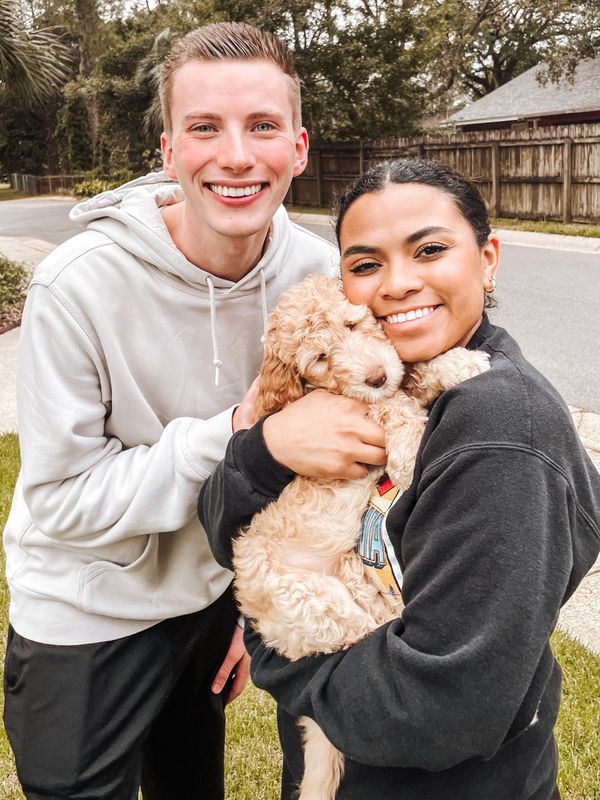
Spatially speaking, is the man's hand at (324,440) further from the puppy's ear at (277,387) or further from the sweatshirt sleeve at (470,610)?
the sweatshirt sleeve at (470,610)

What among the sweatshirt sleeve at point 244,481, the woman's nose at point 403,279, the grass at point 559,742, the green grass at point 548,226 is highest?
the woman's nose at point 403,279

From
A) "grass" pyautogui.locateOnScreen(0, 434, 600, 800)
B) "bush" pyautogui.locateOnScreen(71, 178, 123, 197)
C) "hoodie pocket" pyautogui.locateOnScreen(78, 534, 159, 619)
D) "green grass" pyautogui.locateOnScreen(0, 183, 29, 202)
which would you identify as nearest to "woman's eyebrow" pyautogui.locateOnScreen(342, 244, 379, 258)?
"hoodie pocket" pyautogui.locateOnScreen(78, 534, 159, 619)

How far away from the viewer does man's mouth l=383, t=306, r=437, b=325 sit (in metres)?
1.95

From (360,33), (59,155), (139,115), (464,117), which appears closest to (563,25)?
(464,117)

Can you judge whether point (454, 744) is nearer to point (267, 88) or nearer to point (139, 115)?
point (267, 88)

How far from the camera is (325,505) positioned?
2.05m

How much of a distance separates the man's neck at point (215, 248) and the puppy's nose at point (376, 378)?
712 millimetres

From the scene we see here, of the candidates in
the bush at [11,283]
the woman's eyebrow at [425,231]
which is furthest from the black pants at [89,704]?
the bush at [11,283]

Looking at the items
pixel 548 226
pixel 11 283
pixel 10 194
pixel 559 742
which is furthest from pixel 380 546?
pixel 10 194

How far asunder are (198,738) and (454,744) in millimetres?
1804

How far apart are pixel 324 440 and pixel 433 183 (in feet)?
2.42

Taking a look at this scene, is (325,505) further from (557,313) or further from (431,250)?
(557,313)

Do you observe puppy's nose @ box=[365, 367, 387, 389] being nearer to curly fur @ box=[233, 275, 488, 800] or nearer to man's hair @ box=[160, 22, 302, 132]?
curly fur @ box=[233, 275, 488, 800]

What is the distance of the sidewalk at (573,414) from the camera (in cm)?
411
